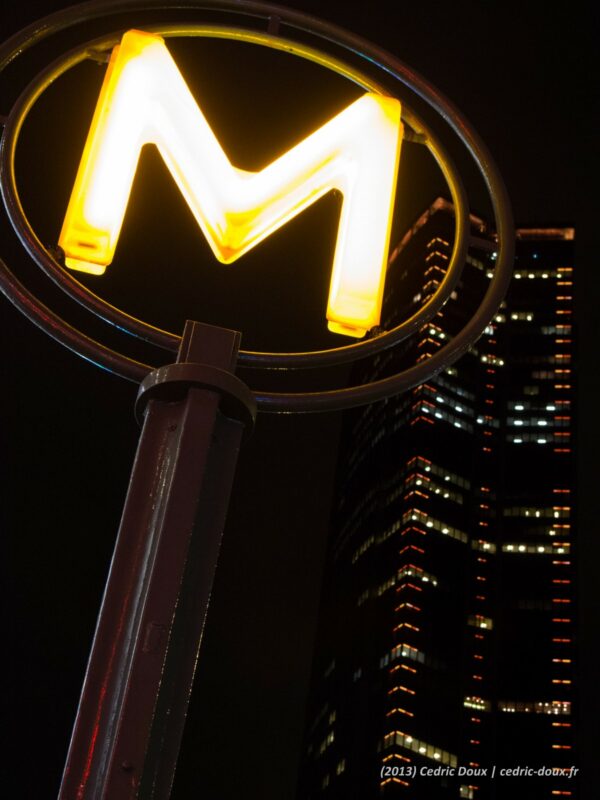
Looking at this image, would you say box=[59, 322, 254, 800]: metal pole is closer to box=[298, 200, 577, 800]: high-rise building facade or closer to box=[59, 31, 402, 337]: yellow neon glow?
box=[59, 31, 402, 337]: yellow neon glow

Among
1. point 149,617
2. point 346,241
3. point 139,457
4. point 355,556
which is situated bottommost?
point 149,617

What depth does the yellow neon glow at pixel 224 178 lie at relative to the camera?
11.8 ft

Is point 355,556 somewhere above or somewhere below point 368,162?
above

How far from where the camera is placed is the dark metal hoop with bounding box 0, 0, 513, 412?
3637 mm

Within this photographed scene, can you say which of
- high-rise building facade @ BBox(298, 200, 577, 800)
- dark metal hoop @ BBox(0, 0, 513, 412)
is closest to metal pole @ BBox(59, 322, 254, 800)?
dark metal hoop @ BBox(0, 0, 513, 412)

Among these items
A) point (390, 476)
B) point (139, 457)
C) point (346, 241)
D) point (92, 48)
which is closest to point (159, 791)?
point (139, 457)

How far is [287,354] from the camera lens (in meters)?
3.99

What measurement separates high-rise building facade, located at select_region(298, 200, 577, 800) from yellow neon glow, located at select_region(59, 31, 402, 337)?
106655 mm

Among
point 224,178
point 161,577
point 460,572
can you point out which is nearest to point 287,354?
point 224,178

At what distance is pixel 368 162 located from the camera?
398cm

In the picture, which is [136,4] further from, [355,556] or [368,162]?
[355,556]

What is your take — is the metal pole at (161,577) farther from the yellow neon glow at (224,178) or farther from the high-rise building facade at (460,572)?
the high-rise building facade at (460,572)

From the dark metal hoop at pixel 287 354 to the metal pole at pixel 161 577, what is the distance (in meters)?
0.51

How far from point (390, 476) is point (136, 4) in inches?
4853
